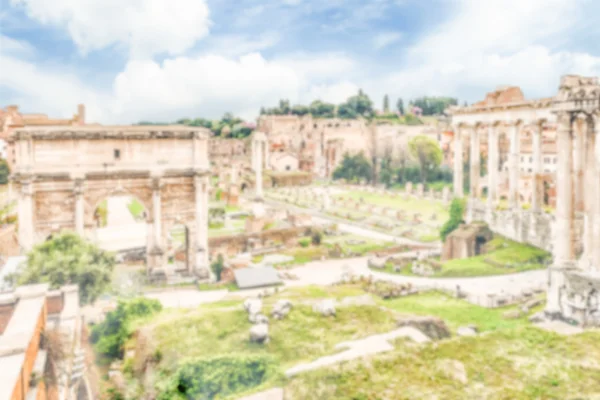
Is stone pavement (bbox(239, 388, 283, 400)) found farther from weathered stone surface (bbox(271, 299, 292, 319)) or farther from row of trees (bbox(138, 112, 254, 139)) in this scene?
row of trees (bbox(138, 112, 254, 139))

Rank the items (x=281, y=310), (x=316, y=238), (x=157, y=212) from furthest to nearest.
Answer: (x=316, y=238)
(x=157, y=212)
(x=281, y=310)

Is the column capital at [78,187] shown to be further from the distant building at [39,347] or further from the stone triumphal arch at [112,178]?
the distant building at [39,347]

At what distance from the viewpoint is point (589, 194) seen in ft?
37.0

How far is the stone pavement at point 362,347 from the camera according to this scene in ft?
22.8

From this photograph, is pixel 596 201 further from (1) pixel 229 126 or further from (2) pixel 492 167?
(1) pixel 229 126

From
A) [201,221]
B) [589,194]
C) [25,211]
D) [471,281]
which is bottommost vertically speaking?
[471,281]

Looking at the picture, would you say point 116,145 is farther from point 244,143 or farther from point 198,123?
point 198,123

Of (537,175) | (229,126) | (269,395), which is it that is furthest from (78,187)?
(229,126)

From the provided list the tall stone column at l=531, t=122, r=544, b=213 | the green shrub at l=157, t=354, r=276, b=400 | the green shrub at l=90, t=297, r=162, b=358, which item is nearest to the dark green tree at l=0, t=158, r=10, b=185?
the green shrub at l=90, t=297, r=162, b=358

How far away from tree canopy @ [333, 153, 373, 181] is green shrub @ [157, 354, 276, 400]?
52.6 metres

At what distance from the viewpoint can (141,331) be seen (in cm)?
1077

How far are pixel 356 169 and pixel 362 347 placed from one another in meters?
53.1

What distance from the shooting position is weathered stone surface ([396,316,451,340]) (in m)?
9.43

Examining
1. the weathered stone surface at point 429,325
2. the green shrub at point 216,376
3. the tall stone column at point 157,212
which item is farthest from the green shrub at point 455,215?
the green shrub at point 216,376
